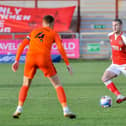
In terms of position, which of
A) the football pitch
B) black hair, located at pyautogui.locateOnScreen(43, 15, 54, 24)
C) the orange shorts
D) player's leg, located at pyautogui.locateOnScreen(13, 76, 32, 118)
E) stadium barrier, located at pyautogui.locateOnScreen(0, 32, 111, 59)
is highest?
black hair, located at pyautogui.locateOnScreen(43, 15, 54, 24)

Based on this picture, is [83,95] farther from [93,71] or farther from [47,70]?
[93,71]

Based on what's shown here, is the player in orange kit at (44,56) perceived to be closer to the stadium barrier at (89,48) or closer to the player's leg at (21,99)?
the player's leg at (21,99)

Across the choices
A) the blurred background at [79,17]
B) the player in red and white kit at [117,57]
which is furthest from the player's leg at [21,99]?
the blurred background at [79,17]

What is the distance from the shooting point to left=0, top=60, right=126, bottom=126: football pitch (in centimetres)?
914

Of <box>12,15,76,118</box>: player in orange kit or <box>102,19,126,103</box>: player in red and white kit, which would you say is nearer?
<box>12,15,76,118</box>: player in orange kit

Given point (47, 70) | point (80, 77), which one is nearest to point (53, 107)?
point (47, 70)

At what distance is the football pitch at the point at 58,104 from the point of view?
914 centimetres

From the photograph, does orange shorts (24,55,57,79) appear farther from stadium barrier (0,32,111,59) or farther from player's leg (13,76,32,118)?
stadium barrier (0,32,111,59)

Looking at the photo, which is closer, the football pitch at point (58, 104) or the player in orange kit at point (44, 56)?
the football pitch at point (58, 104)

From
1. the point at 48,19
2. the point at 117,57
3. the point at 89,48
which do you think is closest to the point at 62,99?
the point at 48,19

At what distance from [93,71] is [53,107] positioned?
32.0 feet

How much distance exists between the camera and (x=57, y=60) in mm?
25953

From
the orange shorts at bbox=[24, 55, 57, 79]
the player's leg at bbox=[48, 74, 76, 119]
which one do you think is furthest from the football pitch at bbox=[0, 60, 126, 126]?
the orange shorts at bbox=[24, 55, 57, 79]

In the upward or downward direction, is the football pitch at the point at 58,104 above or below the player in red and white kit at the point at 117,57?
below
